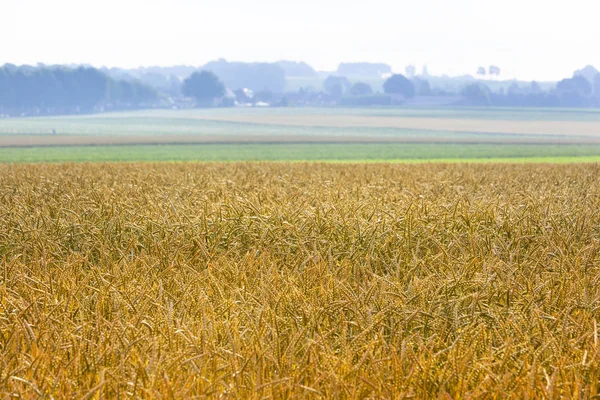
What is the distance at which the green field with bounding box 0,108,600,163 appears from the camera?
6103 cm

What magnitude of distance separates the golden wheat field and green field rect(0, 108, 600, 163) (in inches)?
1799

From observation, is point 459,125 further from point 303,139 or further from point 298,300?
point 298,300

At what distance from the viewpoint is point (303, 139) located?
8844cm

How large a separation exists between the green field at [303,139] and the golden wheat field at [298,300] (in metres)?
45.7

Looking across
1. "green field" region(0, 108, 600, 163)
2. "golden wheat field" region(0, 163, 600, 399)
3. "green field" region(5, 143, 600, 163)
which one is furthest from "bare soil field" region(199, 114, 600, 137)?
"golden wheat field" region(0, 163, 600, 399)

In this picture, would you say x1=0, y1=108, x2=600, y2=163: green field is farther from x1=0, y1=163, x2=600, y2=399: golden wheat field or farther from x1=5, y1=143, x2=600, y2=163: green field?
x1=0, y1=163, x2=600, y2=399: golden wheat field

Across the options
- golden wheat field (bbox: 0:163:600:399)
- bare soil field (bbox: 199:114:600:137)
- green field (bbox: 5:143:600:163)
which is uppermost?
golden wheat field (bbox: 0:163:600:399)

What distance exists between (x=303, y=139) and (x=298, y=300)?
8364cm

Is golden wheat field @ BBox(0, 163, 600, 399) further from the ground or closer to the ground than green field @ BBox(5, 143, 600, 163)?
further from the ground

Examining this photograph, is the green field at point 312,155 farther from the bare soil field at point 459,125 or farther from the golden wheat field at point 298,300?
the bare soil field at point 459,125

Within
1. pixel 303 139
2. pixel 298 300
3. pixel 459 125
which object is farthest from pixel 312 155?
pixel 459 125

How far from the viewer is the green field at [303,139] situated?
61.0 meters

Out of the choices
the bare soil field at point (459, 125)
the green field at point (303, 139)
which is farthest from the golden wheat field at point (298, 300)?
the bare soil field at point (459, 125)

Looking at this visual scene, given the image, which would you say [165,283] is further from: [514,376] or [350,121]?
[350,121]
